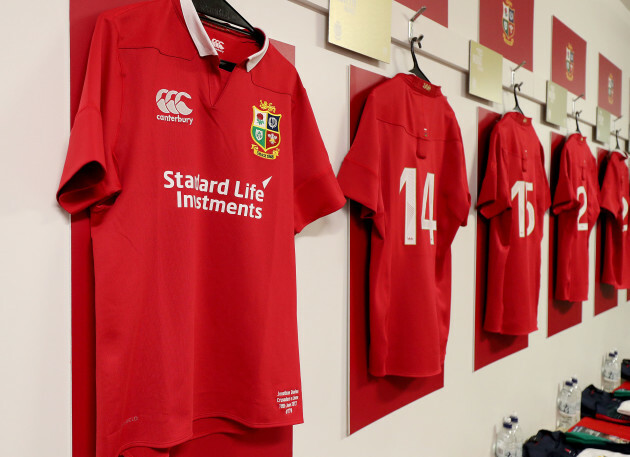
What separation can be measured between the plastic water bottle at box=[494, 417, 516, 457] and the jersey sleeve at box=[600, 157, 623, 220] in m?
1.36

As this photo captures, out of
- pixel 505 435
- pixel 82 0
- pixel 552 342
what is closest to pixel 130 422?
pixel 82 0

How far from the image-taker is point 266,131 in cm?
90

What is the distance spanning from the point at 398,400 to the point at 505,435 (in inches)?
31.2

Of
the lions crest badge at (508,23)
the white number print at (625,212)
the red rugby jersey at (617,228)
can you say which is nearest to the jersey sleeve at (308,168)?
the lions crest badge at (508,23)

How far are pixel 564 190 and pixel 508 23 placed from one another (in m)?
0.77

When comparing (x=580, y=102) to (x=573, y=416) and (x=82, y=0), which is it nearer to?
(x=573, y=416)

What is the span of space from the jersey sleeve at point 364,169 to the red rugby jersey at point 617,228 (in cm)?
199

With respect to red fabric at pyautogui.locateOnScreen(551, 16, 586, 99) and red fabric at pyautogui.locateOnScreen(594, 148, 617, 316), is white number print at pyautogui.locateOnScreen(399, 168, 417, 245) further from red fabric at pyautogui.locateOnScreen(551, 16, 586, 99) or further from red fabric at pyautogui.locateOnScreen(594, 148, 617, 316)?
red fabric at pyautogui.locateOnScreen(594, 148, 617, 316)

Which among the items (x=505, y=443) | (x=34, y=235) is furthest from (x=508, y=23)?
(x=34, y=235)

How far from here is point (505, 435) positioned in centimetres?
184

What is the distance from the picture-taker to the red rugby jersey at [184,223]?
2.43 ft

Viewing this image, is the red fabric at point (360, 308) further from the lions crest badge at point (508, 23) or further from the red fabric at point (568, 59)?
the red fabric at point (568, 59)

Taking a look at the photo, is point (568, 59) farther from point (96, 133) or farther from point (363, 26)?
point (96, 133)

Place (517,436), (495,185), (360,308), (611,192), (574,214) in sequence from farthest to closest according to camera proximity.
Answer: (611,192) < (574,214) < (517,436) < (495,185) < (360,308)
